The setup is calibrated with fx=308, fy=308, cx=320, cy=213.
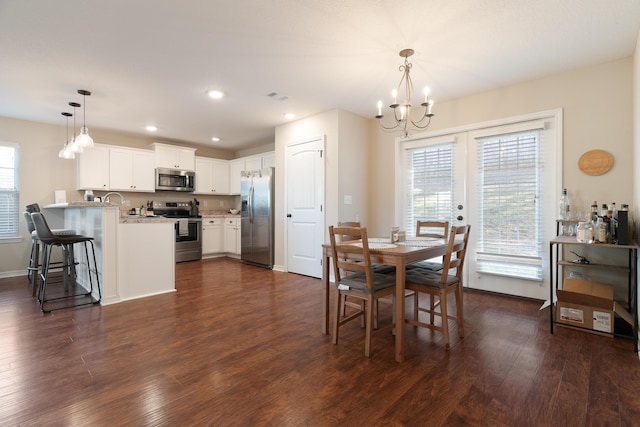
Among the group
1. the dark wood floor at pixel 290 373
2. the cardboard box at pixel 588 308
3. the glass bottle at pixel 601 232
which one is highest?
the glass bottle at pixel 601 232

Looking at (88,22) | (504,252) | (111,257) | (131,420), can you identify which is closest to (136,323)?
(111,257)

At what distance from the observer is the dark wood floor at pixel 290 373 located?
60.4 inches

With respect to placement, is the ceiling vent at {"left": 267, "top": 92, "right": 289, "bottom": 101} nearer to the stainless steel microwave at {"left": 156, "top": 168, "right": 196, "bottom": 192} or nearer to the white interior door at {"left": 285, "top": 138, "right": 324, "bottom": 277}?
the white interior door at {"left": 285, "top": 138, "right": 324, "bottom": 277}

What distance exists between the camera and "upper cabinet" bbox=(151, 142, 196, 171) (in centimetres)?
598

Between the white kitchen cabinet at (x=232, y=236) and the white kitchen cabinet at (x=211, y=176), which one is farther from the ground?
the white kitchen cabinet at (x=211, y=176)

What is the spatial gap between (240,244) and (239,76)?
3737mm

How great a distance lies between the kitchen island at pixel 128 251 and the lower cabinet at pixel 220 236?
2.50 m

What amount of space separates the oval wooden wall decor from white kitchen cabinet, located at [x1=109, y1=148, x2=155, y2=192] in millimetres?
6535

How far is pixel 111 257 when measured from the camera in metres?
3.37

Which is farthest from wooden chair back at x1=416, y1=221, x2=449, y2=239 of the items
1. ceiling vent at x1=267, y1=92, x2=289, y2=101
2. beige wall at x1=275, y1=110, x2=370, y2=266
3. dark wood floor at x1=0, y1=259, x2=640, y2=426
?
ceiling vent at x1=267, y1=92, x2=289, y2=101

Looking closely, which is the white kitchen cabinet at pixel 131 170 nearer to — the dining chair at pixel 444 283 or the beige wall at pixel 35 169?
the beige wall at pixel 35 169

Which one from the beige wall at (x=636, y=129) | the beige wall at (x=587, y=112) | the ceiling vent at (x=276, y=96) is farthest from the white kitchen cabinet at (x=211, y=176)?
the beige wall at (x=636, y=129)

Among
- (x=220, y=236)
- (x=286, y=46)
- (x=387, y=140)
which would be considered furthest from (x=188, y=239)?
(x=286, y=46)

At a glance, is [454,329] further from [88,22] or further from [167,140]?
[167,140]
